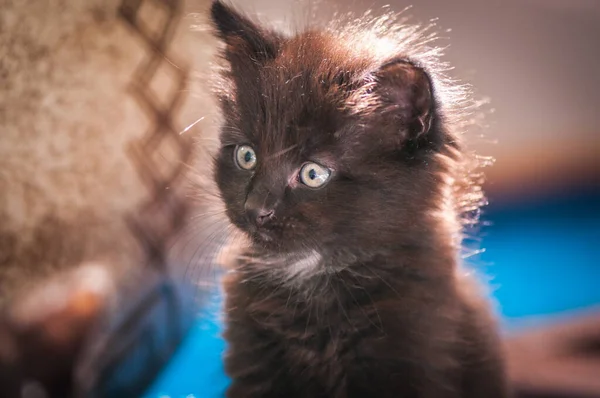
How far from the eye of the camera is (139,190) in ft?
3.85

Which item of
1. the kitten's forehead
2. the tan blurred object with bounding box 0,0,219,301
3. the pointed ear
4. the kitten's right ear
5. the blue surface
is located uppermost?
the blue surface

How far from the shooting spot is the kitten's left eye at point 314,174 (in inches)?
32.7

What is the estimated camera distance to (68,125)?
101cm

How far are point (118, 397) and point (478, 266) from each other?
737 millimetres

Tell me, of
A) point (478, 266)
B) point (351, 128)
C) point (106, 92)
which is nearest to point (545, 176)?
point (478, 266)

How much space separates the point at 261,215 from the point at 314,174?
102 mm

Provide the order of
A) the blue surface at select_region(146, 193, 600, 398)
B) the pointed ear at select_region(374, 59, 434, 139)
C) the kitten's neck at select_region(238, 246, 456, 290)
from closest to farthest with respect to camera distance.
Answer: the pointed ear at select_region(374, 59, 434, 139) < the kitten's neck at select_region(238, 246, 456, 290) < the blue surface at select_region(146, 193, 600, 398)

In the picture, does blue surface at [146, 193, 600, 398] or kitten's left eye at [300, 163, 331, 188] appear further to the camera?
blue surface at [146, 193, 600, 398]

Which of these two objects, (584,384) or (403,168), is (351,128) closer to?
(403,168)

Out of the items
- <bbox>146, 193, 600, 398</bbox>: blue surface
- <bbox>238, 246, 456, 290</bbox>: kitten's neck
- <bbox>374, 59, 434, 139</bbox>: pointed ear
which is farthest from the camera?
<bbox>146, 193, 600, 398</bbox>: blue surface

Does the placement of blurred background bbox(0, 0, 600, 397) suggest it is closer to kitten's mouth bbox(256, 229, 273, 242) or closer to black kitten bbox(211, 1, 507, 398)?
black kitten bbox(211, 1, 507, 398)

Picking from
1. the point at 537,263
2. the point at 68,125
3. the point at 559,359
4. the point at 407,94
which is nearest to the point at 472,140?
the point at 407,94

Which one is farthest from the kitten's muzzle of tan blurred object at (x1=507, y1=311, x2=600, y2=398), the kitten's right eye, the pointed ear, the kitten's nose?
tan blurred object at (x1=507, y1=311, x2=600, y2=398)

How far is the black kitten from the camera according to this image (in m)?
0.81
